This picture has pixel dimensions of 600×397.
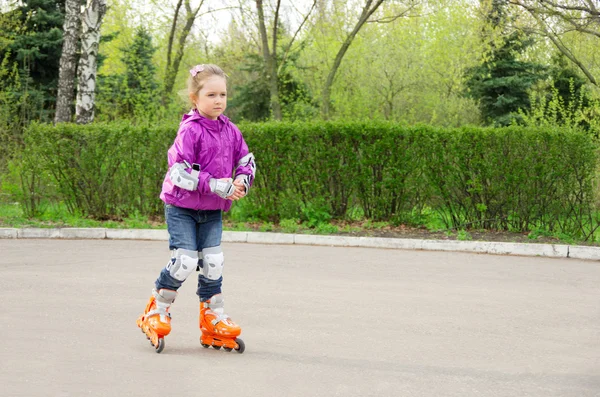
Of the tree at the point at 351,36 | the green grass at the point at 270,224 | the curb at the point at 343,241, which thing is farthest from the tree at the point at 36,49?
the curb at the point at 343,241

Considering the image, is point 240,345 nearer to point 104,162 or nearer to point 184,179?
point 184,179

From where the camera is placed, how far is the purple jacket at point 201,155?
5098 millimetres

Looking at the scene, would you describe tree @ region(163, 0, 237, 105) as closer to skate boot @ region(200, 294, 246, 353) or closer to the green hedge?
the green hedge

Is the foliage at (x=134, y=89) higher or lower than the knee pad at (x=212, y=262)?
higher

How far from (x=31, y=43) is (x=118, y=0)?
1120cm

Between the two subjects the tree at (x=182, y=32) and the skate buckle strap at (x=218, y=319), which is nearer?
the skate buckle strap at (x=218, y=319)

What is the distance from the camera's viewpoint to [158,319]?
17.4ft

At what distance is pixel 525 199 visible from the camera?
1234 centimetres

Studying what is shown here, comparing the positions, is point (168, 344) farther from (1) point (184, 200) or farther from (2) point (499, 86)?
(2) point (499, 86)

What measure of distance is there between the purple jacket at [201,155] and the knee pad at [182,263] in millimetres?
291

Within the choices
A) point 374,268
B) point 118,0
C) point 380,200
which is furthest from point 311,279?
point 118,0

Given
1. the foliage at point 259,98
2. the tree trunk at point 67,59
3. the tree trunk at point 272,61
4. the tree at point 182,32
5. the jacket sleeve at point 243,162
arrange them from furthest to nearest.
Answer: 1. the tree at point 182,32
2. the foliage at point 259,98
3. the tree trunk at point 272,61
4. the tree trunk at point 67,59
5. the jacket sleeve at point 243,162

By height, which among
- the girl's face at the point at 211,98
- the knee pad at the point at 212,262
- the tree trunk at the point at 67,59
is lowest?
the knee pad at the point at 212,262

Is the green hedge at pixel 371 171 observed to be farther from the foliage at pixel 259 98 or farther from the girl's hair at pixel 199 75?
the foliage at pixel 259 98
